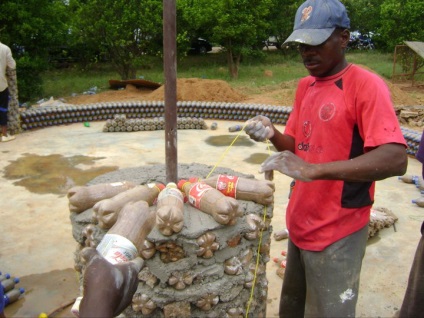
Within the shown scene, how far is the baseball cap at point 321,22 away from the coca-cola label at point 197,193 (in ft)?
4.00

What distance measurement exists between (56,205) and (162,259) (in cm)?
416

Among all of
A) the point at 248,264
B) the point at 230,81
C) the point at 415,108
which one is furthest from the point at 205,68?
Result: the point at 248,264

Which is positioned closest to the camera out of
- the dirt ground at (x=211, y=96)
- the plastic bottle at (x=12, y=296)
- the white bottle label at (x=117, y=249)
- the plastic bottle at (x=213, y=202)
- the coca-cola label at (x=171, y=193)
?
the white bottle label at (x=117, y=249)

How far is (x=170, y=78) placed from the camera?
324 cm

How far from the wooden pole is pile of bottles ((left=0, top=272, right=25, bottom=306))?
210cm

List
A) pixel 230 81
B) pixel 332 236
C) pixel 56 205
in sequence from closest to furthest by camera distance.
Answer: pixel 332 236 < pixel 56 205 < pixel 230 81

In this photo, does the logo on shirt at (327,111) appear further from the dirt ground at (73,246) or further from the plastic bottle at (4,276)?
the plastic bottle at (4,276)

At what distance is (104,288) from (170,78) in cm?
185

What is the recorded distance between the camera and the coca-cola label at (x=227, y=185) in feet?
10.6

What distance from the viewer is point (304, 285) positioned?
117 inches

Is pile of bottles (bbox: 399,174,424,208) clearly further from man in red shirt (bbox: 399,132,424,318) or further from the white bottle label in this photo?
the white bottle label

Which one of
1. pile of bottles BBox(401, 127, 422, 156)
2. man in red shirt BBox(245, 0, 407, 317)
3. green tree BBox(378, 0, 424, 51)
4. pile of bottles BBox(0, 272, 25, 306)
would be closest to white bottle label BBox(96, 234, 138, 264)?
man in red shirt BBox(245, 0, 407, 317)

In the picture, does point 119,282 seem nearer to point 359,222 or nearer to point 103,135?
point 359,222

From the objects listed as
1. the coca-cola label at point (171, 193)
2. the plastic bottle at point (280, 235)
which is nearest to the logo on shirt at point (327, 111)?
the coca-cola label at point (171, 193)
